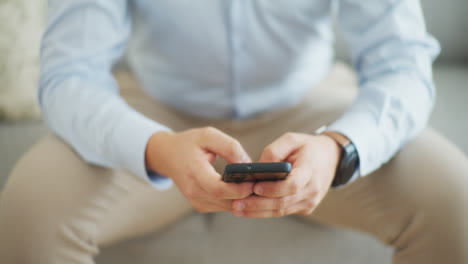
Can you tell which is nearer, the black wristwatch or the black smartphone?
the black smartphone

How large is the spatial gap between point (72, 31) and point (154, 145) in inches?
10.4

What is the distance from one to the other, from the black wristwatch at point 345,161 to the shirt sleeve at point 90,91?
0.28m

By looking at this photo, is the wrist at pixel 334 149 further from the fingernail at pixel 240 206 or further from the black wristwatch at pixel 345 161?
the fingernail at pixel 240 206

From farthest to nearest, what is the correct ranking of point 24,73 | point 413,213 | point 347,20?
1. point 24,73
2. point 347,20
3. point 413,213

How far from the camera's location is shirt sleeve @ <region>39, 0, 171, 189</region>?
2.21ft

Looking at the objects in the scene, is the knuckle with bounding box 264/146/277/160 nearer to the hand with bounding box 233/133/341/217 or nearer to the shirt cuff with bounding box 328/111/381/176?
Result: the hand with bounding box 233/133/341/217

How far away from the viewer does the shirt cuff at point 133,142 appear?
2.17 ft

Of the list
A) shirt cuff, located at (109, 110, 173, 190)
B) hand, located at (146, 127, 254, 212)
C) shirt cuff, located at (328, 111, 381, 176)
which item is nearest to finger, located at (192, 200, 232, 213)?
hand, located at (146, 127, 254, 212)

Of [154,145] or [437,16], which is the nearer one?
[154,145]

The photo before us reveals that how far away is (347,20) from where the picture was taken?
32.0 inches

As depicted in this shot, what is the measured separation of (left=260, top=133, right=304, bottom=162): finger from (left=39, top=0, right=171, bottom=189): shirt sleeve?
0.20 meters

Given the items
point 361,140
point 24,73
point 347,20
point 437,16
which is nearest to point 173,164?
point 361,140

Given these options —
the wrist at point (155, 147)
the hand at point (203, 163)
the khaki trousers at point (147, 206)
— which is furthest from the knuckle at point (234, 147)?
the khaki trousers at point (147, 206)

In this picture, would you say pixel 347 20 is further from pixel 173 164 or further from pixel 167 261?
pixel 167 261
